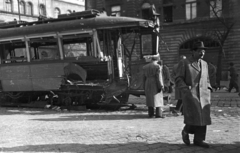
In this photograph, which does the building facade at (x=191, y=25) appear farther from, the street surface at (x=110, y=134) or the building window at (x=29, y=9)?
the building window at (x=29, y=9)

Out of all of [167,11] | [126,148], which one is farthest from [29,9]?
[126,148]

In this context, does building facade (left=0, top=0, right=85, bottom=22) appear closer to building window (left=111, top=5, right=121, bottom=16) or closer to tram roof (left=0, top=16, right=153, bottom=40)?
building window (left=111, top=5, right=121, bottom=16)

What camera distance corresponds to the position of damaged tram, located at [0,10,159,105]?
9461 millimetres

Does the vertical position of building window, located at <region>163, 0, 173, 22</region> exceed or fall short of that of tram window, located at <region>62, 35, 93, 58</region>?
it exceeds it

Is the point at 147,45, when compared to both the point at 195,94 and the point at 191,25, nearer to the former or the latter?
the point at 195,94

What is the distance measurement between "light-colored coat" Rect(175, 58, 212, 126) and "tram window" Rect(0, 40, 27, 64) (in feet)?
26.2

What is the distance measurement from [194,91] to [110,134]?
2280mm

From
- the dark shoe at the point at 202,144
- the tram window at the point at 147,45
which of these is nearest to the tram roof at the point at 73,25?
the tram window at the point at 147,45

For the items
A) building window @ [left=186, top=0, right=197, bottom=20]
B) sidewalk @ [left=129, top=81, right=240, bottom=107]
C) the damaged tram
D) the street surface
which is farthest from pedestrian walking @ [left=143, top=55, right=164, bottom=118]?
building window @ [left=186, top=0, right=197, bottom=20]

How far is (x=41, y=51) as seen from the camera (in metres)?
10.8

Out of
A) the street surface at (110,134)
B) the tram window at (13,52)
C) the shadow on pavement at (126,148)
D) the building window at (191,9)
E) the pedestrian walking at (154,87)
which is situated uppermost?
the building window at (191,9)

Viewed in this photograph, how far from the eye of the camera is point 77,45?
10.1 meters

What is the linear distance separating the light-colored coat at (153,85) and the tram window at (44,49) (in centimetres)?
403

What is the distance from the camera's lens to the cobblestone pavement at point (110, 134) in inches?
193
